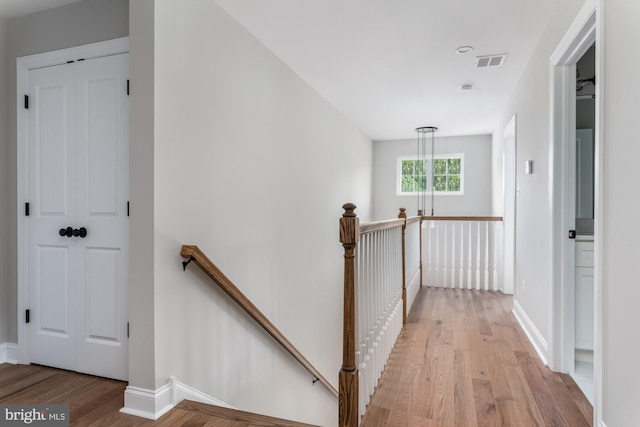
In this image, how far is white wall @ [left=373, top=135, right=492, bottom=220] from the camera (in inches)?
270

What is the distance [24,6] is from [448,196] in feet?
21.4

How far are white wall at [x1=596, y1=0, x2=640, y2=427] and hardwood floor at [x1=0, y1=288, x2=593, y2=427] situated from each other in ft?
2.06

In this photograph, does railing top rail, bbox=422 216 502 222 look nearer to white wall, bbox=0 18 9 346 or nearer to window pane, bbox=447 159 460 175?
window pane, bbox=447 159 460 175

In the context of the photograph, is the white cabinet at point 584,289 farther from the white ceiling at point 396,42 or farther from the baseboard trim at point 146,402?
the baseboard trim at point 146,402

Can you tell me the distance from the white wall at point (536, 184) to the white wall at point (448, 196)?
8.79 ft

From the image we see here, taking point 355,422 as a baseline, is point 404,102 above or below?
above

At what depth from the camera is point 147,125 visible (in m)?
1.98

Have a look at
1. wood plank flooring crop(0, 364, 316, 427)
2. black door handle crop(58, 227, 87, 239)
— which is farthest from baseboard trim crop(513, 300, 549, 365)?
black door handle crop(58, 227, 87, 239)

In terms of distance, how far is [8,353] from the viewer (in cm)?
266

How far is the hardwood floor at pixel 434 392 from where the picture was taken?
1.98 meters

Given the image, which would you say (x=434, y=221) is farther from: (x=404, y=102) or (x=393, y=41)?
(x=393, y=41)

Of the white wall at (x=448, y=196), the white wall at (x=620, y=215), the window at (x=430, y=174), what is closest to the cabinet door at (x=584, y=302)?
the white wall at (x=620, y=215)

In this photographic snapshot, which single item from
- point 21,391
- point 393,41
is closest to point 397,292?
point 393,41

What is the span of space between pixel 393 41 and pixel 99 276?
2.88m
